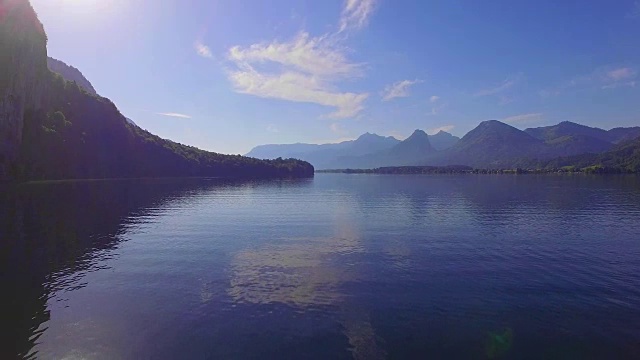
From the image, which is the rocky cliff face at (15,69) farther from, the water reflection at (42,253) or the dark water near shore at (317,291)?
the dark water near shore at (317,291)

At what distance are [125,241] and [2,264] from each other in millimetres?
15368

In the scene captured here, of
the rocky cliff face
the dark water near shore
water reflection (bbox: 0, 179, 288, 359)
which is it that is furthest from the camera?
the rocky cliff face

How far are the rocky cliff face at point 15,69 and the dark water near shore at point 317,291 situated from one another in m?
110

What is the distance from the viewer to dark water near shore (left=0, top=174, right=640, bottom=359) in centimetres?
2350

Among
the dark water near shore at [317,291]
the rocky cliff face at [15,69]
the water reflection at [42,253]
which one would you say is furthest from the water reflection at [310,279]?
the rocky cliff face at [15,69]

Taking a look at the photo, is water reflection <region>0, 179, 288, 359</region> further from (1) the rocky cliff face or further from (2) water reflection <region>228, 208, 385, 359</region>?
(1) the rocky cliff face

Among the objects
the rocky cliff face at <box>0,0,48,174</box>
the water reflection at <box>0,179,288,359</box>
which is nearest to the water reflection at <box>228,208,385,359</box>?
the water reflection at <box>0,179,288,359</box>

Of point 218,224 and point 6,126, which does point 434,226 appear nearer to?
point 218,224

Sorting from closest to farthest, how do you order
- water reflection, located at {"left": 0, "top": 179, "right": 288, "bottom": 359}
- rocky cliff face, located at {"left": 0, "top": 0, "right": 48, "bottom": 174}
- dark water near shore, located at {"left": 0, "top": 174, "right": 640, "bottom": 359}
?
dark water near shore, located at {"left": 0, "top": 174, "right": 640, "bottom": 359}, water reflection, located at {"left": 0, "top": 179, "right": 288, "bottom": 359}, rocky cliff face, located at {"left": 0, "top": 0, "right": 48, "bottom": 174}

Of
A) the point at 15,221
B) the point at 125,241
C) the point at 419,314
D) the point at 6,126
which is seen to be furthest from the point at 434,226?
the point at 6,126

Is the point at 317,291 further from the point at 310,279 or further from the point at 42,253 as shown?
the point at 42,253

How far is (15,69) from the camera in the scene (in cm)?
15612

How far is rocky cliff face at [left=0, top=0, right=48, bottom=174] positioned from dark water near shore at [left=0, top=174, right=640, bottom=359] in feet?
362

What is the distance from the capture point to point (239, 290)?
32.9 metres
